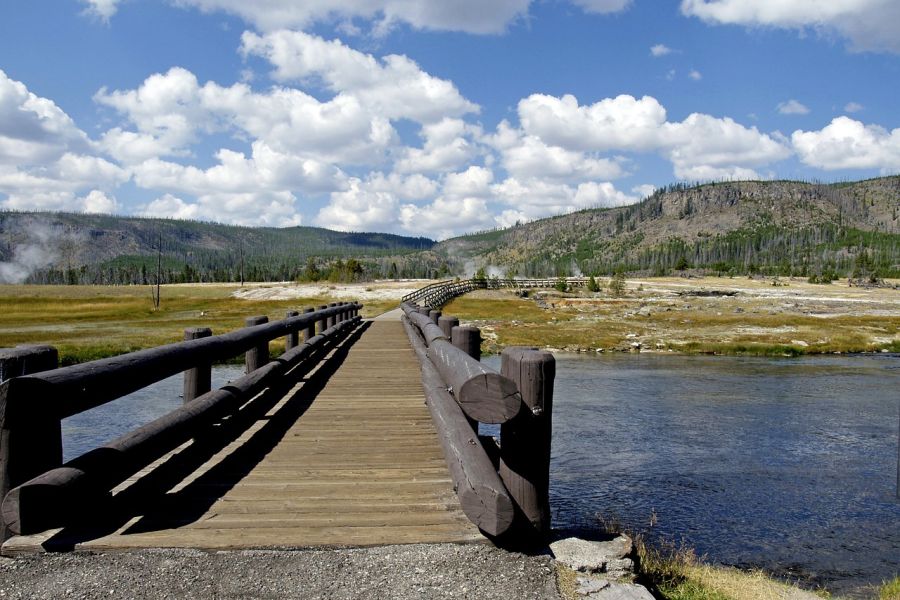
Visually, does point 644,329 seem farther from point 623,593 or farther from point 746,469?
point 623,593

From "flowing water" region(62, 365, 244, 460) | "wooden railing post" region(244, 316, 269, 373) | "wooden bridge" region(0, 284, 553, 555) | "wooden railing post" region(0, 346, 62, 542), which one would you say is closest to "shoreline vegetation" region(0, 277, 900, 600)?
"wooden bridge" region(0, 284, 553, 555)

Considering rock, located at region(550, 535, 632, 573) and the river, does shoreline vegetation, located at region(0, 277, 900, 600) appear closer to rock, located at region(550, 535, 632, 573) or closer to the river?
the river

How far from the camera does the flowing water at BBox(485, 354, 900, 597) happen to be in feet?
30.1

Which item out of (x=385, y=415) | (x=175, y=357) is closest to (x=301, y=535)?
(x=175, y=357)

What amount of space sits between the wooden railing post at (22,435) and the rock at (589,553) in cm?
325

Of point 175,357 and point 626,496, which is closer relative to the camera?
point 175,357

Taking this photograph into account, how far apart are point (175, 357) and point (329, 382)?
5949 mm

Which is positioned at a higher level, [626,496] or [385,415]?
[385,415]

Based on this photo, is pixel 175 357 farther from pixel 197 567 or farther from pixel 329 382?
pixel 329 382

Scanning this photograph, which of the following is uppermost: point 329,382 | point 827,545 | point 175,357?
point 175,357

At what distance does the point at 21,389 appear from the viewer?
12.3 ft

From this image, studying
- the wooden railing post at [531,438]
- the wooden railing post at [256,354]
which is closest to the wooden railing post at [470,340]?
the wooden railing post at [531,438]

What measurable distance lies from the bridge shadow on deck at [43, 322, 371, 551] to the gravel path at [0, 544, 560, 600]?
1.17 ft

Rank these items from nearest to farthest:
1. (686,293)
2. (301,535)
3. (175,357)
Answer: (301,535) → (175,357) → (686,293)
